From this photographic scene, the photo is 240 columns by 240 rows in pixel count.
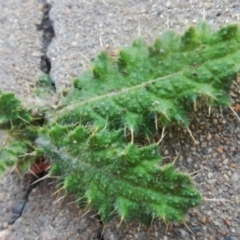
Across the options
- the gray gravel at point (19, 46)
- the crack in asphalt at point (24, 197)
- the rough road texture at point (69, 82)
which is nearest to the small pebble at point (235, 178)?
the rough road texture at point (69, 82)

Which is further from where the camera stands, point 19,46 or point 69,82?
point 19,46

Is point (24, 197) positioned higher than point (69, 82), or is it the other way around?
point (69, 82)

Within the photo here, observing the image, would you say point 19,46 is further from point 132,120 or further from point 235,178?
point 235,178

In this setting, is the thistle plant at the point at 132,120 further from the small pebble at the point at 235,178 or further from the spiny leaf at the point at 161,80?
the small pebble at the point at 235,178

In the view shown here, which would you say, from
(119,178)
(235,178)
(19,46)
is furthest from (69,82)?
(235,178)


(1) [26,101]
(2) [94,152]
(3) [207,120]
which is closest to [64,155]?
(2) [94,152]

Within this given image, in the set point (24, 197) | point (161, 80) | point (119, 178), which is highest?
point (161, 80)
